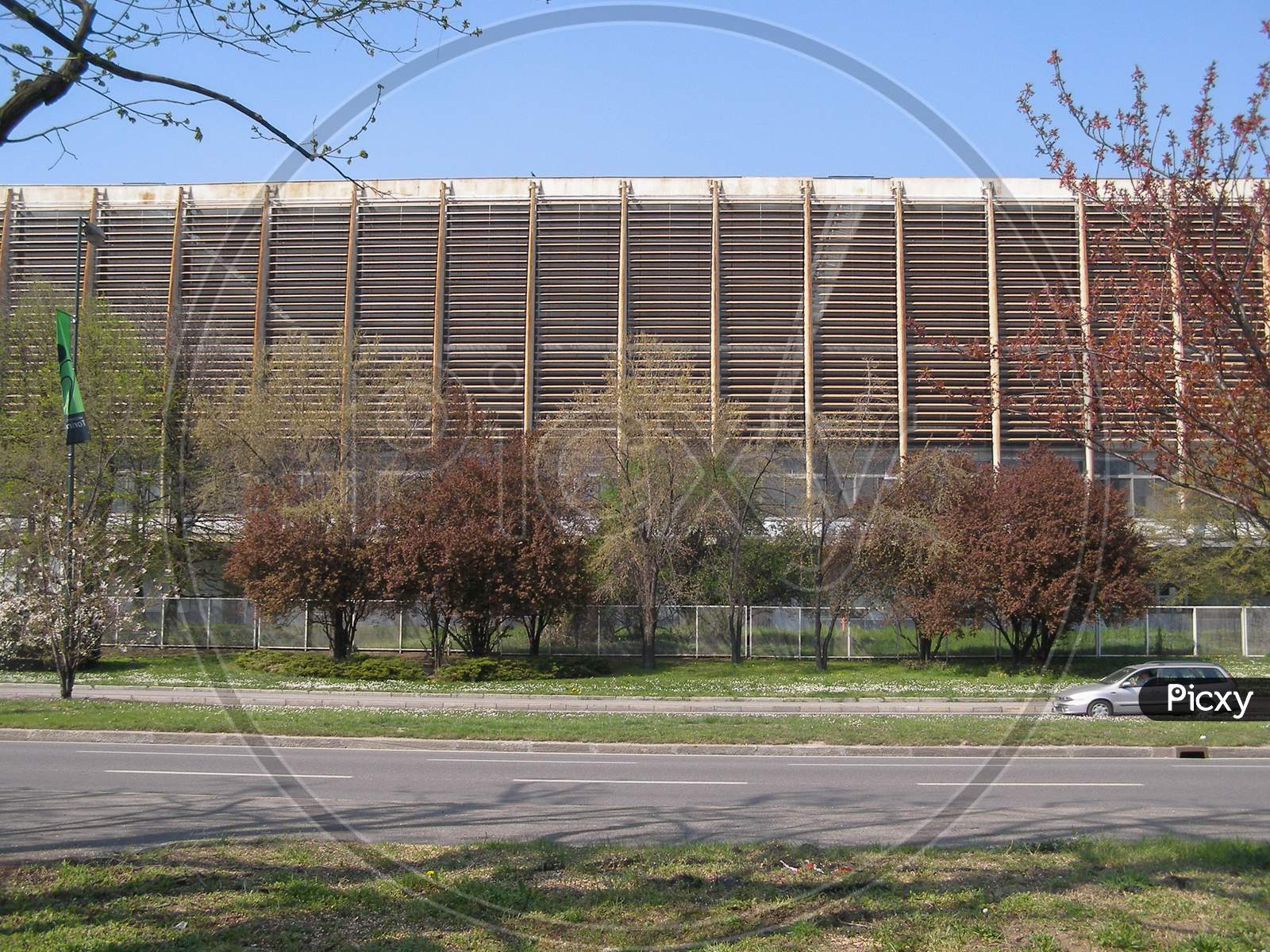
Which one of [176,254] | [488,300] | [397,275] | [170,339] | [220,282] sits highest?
[176,254]

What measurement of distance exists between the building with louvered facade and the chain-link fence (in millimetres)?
8845

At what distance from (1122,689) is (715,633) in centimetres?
1710

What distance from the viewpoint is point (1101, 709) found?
22.5 m

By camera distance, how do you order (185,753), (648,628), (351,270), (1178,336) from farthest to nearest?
(351,270) → (648,628) → (185,753) → (1178,336)

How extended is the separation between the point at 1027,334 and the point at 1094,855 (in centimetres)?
426

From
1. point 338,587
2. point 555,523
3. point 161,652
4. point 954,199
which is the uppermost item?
point 954,199

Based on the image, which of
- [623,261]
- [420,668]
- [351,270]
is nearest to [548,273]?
[623,261]

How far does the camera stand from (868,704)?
80.7 ft

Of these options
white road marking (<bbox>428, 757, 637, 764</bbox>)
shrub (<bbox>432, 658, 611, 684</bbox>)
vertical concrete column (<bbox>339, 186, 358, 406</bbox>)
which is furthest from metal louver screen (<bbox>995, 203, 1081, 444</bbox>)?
vertical concrete column (<bbox>339, 186, 358, 406</bbox>)

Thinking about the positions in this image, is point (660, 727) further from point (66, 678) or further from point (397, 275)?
point (397, 275)

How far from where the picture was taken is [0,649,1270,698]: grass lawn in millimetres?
27922

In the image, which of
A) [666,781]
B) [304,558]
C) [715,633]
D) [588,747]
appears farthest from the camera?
[715,633]

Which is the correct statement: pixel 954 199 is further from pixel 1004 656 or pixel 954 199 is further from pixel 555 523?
pixel 555 523

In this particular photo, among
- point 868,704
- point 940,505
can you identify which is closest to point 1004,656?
point 940,505
